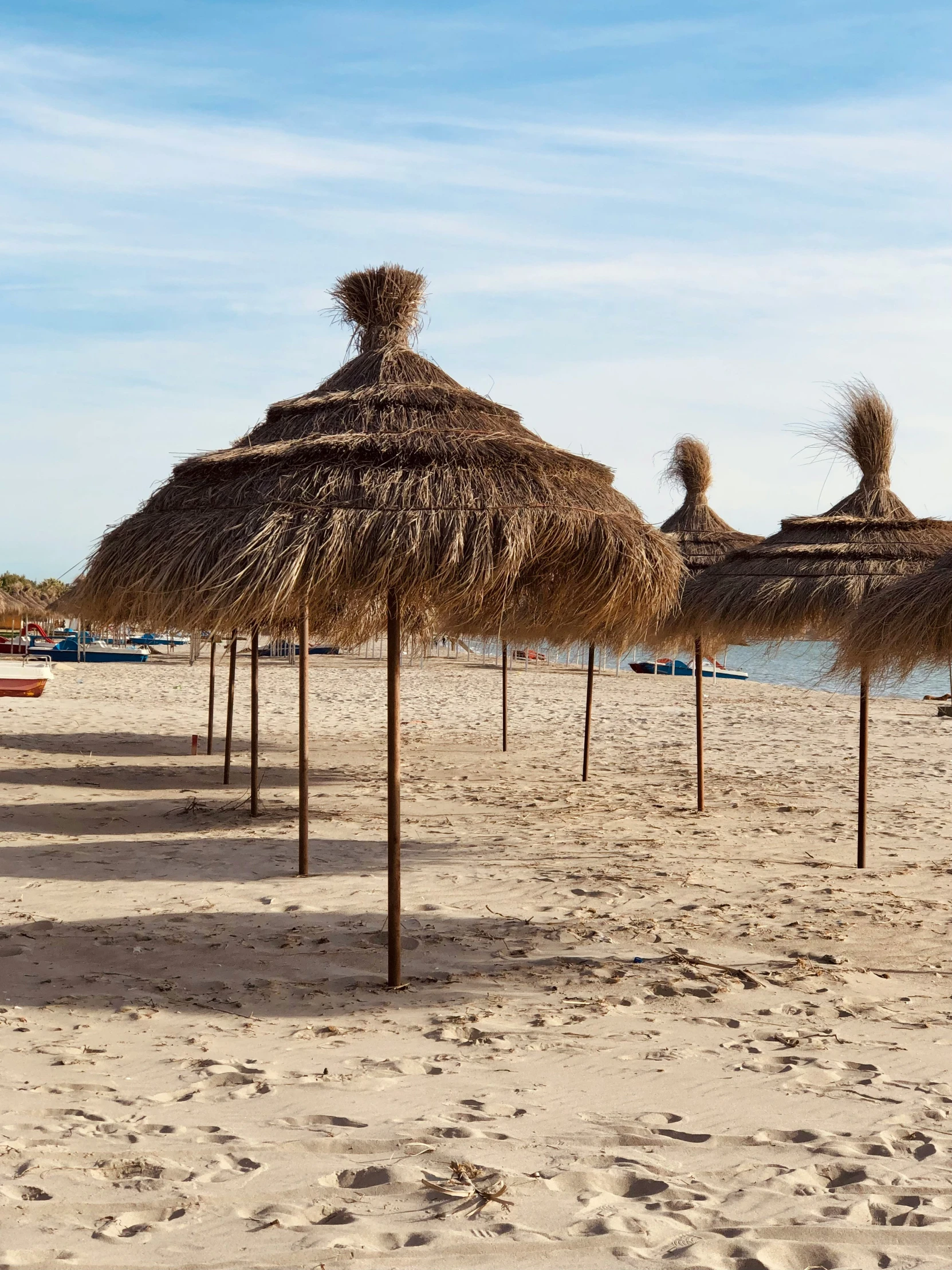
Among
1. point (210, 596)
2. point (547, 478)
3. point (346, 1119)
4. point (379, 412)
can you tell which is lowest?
point (346, 1119)

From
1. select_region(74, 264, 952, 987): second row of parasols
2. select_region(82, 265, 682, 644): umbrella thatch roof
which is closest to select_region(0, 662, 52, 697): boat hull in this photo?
select_region(74, 264, 952, 987): second row of parasols

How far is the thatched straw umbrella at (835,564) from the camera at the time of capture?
7.05m

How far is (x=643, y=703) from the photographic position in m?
20.5

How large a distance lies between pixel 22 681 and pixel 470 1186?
637 inches

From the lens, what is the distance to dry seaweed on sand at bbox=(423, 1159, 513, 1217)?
282cm

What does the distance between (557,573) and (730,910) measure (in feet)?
7.46

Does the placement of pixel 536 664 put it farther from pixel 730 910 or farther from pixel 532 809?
pixel 730 910

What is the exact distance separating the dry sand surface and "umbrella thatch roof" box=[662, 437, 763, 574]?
2139 millimetres

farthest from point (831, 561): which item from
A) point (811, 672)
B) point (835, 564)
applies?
point (811, 672)

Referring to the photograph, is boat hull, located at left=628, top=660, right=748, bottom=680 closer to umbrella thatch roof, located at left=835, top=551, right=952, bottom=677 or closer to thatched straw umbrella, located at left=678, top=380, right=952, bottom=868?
thatched straw umbrella, located at left=678, top=380, right=952, bottom=868

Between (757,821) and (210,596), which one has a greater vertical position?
(210,596)

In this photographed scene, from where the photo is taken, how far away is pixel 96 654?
3061 cm

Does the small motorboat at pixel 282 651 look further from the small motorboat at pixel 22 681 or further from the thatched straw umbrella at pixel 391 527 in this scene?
the thatched straw umbrella at pixel 391 527

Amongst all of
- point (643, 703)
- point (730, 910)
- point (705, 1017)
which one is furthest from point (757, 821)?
point (643, 703)
